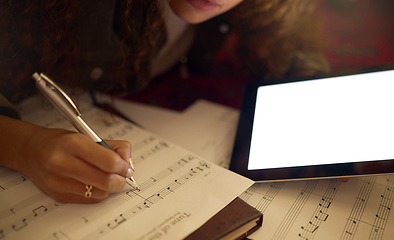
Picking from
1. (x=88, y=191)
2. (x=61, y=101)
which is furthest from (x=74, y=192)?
(x=61, y=101)

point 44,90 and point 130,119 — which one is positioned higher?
point 44,90

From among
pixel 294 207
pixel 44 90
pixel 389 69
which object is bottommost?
pixel 294 207

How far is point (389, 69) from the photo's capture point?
0.46 meters

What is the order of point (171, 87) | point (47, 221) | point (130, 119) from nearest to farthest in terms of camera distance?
1. point (47, 221)
2. point (130, 119)
3. point (171, 87)

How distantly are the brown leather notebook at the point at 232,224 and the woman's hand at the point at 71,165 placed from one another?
0.40 feet

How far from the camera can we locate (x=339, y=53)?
36.1 inches

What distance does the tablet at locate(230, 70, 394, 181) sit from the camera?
410 millimetres

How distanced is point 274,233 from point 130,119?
0.37 meters

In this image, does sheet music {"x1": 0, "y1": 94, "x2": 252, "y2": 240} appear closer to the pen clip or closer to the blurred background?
the pen clip

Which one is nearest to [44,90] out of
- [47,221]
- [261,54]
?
[47,221]

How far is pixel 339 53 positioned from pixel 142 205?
0.82 m

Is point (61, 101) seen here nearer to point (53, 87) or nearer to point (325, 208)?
point (53, 87)

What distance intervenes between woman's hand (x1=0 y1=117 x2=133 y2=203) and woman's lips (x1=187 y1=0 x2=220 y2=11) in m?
0.34

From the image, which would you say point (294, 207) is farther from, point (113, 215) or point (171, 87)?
point (171, 87)
